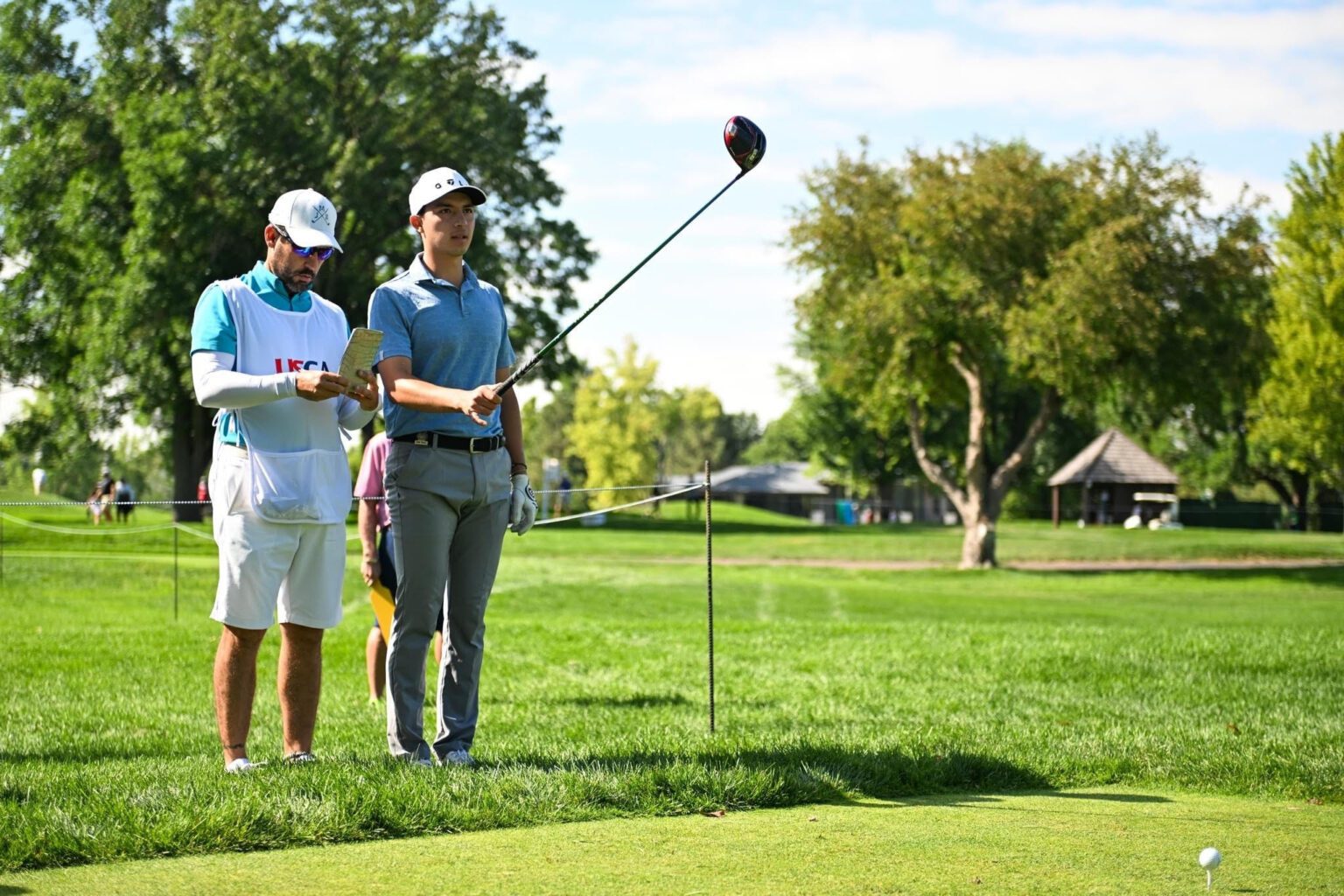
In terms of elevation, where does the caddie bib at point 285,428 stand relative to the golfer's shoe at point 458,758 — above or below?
above

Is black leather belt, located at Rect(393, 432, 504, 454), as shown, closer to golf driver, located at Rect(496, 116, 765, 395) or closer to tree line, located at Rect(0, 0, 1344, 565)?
golf driver, located at Rect(496, 116, 765, 395)

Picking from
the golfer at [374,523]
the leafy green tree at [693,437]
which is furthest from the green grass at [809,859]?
the leafy green tree at [693,437]

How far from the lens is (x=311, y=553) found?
629cm

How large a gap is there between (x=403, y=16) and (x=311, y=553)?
38470 mm

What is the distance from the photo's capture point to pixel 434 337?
638 centimetres

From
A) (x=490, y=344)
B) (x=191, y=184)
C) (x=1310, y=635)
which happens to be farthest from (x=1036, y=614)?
(x=191, y=184)

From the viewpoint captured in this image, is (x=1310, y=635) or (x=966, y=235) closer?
(x=1310, y=635)

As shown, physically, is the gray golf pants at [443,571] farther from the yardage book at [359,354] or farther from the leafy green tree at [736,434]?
the leafy green tree at [736,434]

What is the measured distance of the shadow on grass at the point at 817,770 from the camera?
612 cm

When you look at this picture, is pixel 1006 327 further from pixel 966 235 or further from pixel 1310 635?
pixel 1310 635

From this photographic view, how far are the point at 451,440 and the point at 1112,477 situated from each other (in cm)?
7383

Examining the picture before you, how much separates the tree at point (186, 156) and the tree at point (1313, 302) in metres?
22.7

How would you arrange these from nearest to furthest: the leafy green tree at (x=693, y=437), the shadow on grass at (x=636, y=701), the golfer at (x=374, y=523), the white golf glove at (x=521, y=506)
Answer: the white golf glove at (x=521, y=506) < the golfer at (x=374, y=523) < the shadow on grass at (x=636, y=701) < the leafy green tree at (x=693, y=437)

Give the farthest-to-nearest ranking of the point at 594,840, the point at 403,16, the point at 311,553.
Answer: the point at 403,16 → the point at 311,553 → the point at 594,840
